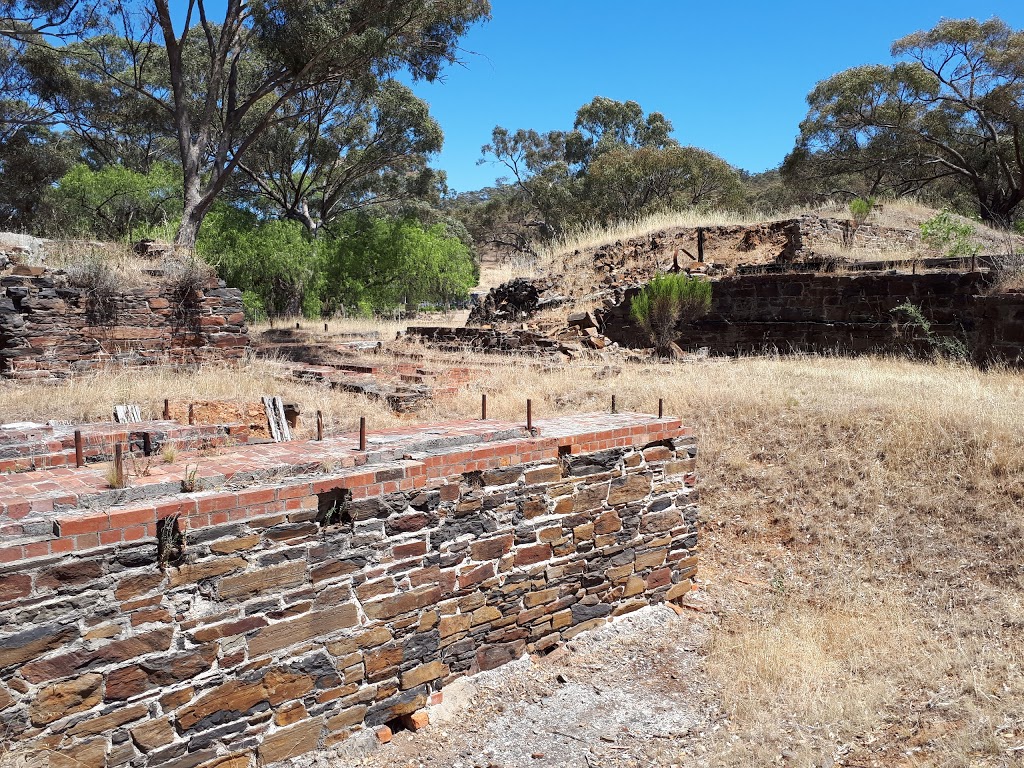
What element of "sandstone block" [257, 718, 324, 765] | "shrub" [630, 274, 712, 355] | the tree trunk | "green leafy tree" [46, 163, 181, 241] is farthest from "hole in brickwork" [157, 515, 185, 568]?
"green leafy tree" [46, 163, 181, 241]

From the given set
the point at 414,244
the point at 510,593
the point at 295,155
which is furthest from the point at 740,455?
the point at 295,155

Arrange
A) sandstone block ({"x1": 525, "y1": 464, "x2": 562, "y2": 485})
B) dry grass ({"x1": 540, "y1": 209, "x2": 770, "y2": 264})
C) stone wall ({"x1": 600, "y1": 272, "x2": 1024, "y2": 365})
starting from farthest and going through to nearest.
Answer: dry grass ({"x1": 540, "y1": 209, "x2": 770, "y2": 264}) < stone wall ({"x1": 600, "y1": 272, "x2": 1024, "y2": 365}) < sandstone block ({"x1": 525, "y1": 464, "x2": 562, "y2": 485})

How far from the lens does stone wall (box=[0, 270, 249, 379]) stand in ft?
32.8

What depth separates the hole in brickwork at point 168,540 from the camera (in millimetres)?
3242

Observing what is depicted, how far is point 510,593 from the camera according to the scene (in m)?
4.84

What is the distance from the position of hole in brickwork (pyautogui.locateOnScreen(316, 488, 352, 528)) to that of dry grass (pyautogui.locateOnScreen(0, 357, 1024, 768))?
2.36m

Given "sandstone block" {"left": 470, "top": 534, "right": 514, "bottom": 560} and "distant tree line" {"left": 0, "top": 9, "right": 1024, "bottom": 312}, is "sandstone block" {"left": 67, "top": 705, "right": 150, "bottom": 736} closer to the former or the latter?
"sandstone block" {"left": 470, "top": 534, "right": 514, "bottom": 560}

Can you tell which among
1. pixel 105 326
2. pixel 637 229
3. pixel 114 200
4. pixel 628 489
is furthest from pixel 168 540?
pixel 114 200

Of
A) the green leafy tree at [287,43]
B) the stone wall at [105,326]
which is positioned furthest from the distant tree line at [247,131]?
the stone wall at [105,326]

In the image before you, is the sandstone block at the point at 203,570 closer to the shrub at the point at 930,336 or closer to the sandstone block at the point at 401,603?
the sandstone block at the point at 401,603

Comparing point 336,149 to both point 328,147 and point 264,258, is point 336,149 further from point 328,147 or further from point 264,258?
point 264,258

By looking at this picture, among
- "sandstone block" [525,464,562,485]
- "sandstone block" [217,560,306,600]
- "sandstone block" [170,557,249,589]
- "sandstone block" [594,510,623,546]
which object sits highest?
"sandstone block" [525,464,562,485]

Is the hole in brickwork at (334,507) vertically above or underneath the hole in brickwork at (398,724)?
above

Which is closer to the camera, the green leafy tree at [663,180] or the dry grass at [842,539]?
the dry grass at [842,539]
